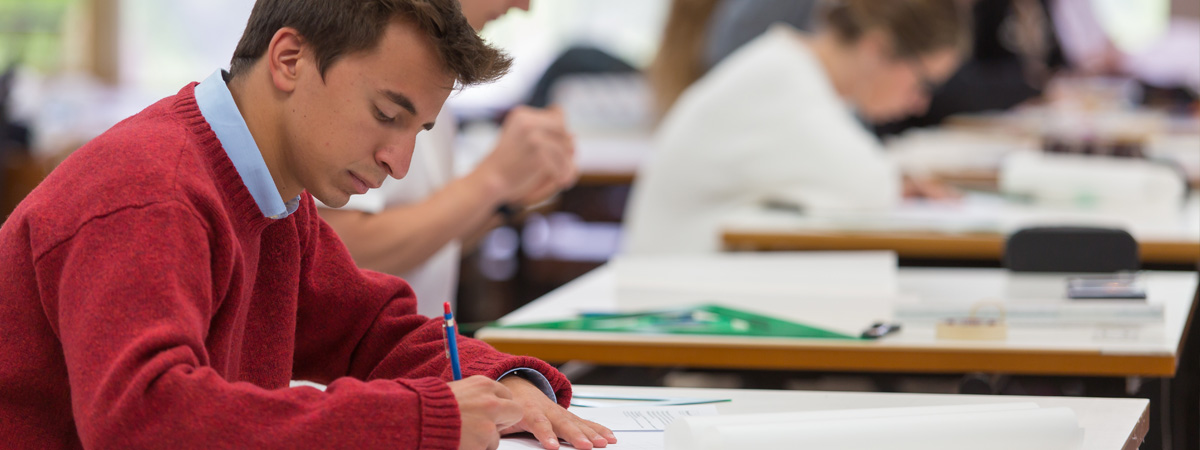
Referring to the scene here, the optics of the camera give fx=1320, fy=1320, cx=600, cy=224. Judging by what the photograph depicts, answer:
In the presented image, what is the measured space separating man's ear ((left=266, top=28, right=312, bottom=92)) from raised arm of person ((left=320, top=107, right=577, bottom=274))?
31.1 inches

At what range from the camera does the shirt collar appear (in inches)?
37.4

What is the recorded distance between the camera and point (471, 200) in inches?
72.7

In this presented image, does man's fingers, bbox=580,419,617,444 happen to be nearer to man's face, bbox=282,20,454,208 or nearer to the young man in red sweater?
the young man in red sweater

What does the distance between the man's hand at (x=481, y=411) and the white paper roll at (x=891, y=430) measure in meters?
0.15

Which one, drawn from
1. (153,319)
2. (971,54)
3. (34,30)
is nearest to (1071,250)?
(153,319)

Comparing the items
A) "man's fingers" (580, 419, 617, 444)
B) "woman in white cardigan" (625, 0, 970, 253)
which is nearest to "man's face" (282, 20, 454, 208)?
"man's fingers" (580, 419, 617, 444)

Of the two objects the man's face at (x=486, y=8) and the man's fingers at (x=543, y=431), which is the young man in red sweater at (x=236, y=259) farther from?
the man's face at (x=486, y=8)

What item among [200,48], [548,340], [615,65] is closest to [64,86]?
[200,48]

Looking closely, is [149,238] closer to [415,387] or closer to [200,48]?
[415,387]

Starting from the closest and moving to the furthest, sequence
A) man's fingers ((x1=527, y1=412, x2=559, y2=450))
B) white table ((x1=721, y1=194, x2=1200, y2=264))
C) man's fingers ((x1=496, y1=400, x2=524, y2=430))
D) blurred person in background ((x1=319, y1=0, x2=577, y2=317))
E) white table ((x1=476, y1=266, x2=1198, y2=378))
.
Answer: man's fingers ((x1=496, y1=400, x2=524, y2=430)), man's fingers ((x1=527, y1=412, x2=559, y2=450)), white table ((x1=476, y1=266, x2=1198, y2=378)), blurred person in background ((x1=319, y1=0, x2=577, y2=317)), white table ((x1=721, y1=194, x2=1200, y2=264))

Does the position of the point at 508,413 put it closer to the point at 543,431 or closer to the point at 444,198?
the point at 543,431

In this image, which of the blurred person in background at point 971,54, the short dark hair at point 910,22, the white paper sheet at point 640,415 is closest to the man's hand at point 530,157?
the white paper sheet at point 640,415

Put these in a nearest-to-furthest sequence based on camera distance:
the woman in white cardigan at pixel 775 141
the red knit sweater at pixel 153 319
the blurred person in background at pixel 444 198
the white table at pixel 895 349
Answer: the red knit sweater at pixel 153 319 < the white table at pixel 895 349 < the blurred person in background at pixel 444 198 < the woman in white cardigan at pixel 775 141

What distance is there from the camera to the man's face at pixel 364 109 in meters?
0.94
